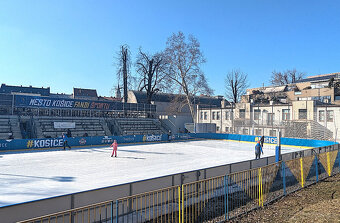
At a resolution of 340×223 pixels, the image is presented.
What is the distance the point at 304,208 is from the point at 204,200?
12.7 ft

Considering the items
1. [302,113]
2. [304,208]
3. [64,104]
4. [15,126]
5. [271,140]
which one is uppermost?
[64,104]

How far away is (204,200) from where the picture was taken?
827 centimetres

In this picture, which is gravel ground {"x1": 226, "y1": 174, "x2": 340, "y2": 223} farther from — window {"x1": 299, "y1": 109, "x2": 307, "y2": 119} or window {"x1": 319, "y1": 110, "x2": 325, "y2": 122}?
window {"x1": 299, "y1": 109, "x2": 307, "y2": 119}

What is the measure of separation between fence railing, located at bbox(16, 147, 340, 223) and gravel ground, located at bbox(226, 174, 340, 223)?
36cm

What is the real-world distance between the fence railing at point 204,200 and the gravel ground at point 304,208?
361 mm

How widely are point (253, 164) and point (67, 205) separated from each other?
356 inches

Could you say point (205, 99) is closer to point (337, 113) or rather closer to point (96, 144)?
point (337, 113)

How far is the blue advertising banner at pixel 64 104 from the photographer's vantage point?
36272mm

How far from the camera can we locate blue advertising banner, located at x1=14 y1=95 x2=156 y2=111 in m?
36.3

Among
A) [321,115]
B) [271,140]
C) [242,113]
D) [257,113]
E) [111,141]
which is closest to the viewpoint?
[111,141]

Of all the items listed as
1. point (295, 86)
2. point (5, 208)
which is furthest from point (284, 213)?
point (295, 86)

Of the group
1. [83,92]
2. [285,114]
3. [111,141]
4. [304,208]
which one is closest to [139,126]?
[111,141]

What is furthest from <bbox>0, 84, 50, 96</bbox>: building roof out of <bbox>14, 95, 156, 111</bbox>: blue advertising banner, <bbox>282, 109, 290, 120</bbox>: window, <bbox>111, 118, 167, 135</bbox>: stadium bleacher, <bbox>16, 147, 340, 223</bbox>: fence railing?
<bbox>16, 147, 340, 223</bbox>: fence railing

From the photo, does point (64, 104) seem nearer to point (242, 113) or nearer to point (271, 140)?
point (271, 140)
